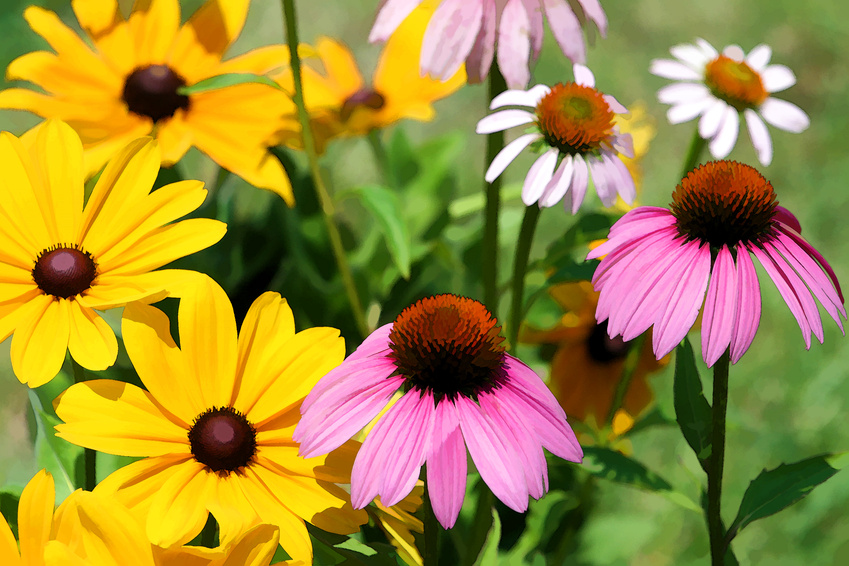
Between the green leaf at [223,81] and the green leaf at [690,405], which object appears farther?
the green leaf at [223,81]

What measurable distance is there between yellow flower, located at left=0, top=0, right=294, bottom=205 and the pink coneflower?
0.63 ft

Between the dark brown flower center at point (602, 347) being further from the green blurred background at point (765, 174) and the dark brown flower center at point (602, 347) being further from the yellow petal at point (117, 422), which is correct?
the yellow petal at point (117, 422)

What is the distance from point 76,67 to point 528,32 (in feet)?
1.36

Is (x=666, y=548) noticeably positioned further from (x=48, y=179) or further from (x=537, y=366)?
(x=48, y=179)

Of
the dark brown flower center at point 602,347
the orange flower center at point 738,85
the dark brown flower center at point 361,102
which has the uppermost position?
the dark brown flower center at point 361,102

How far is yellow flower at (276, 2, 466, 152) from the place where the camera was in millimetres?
910

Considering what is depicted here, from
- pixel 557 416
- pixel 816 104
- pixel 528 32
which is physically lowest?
pixel 557 416

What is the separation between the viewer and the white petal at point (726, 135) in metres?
0.69

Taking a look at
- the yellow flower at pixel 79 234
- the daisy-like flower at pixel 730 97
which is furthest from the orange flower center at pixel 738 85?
the yellow flower at pixel 79 234

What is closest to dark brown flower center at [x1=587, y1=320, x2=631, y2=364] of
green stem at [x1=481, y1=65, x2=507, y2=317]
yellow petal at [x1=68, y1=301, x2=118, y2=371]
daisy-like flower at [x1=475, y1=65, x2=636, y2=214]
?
green stem at [x1=481, y1=65, x2=507, y2=317]

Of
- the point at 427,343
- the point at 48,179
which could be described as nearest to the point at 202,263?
the point at 48,179

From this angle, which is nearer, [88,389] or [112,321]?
[88,389]

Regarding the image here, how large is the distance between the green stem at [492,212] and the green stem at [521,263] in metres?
0.02

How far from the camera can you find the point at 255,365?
0.52 metres
